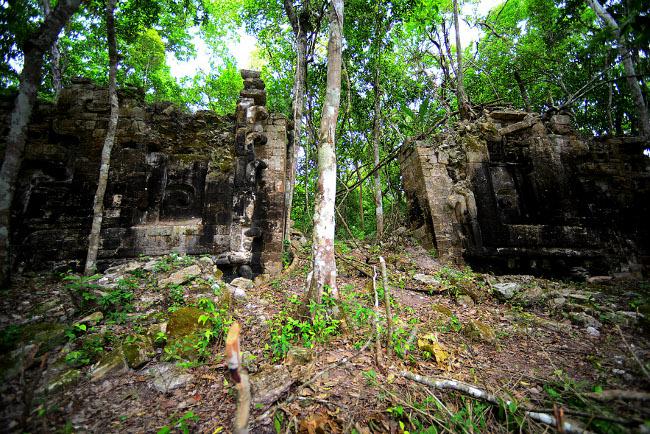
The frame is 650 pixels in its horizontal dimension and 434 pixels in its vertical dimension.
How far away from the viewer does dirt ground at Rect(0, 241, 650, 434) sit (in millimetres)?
2316

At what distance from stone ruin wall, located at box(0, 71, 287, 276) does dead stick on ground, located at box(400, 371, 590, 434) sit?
12.8ft

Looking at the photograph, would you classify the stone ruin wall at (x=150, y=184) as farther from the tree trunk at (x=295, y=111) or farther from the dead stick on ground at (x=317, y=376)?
the dead stick on ground at (x=317, y=376)

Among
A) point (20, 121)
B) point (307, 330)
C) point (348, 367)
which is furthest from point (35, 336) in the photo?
point (348, 367)

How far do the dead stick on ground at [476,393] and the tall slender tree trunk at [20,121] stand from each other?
20.3 ft

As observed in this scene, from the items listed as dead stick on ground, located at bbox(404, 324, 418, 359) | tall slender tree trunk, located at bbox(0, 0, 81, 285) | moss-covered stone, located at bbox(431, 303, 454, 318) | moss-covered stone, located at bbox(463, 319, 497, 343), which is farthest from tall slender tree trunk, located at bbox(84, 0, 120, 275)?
moss-covered stone, located at bbox(463, 319, 497, 343)

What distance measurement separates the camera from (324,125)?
446cm

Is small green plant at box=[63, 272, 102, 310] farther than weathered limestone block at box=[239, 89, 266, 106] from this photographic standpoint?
No

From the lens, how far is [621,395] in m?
2.14

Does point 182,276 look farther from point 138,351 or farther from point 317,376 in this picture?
point 317,376

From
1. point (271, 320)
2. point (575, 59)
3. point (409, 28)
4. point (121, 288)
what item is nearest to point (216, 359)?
point (271, 320)

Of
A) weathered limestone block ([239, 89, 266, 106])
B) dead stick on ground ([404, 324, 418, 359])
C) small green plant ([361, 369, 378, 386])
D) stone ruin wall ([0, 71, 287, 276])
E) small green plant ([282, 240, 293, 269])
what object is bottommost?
small green plant ([361, 369, 378, 386])

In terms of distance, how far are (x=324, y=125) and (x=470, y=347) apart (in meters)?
4.05

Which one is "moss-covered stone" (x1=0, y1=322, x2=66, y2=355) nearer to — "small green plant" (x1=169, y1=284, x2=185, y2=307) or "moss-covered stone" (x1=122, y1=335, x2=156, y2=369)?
"moss-covered stone" (x1=122, y1=335, x2=156, y2=369)

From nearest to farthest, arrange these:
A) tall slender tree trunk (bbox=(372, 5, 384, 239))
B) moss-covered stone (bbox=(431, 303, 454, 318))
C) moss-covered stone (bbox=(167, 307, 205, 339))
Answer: moss-covered stone (bbox=(167, 307, 205, 339)) → moss-covered stone (bbox=(431, 303, 454, 318)) → tall slender tree trunk (bbox=(372, 5, 384, 239))
